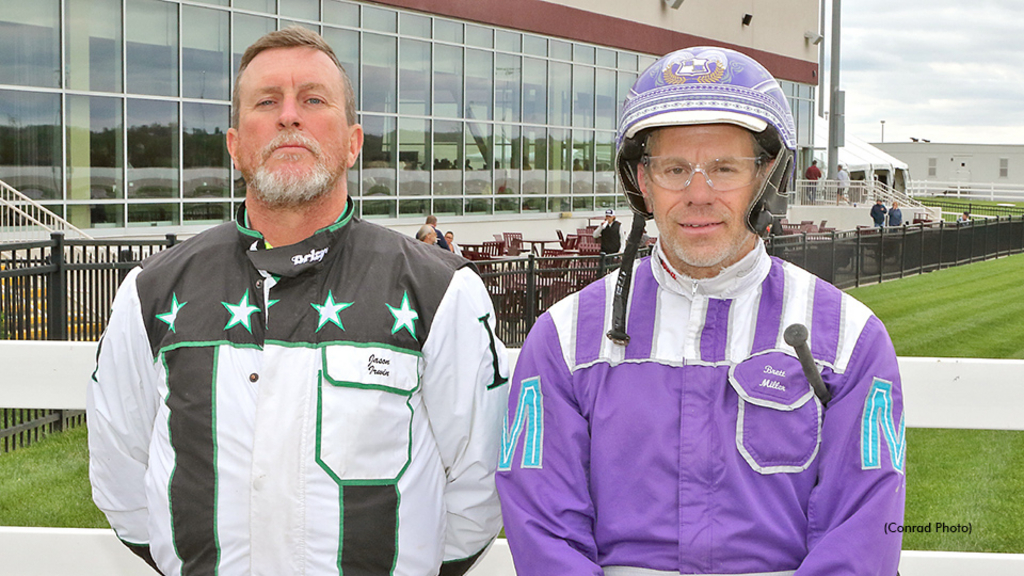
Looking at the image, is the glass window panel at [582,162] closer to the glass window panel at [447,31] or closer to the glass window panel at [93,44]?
the glass window panel at [447,31]

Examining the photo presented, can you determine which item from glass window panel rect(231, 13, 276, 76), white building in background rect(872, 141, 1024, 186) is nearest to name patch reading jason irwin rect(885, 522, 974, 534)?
glass window panel rect(231, 13, 276, 76)

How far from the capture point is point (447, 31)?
2473cm

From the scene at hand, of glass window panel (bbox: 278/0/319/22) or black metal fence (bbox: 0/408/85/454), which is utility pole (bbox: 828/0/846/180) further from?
black metal fence (bbox: 0/408/85/454)

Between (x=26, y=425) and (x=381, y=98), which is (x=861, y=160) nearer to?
(x=381, y=98)

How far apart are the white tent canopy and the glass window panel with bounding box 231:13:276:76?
1158 inches

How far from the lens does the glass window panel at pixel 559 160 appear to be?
28672 millimetres

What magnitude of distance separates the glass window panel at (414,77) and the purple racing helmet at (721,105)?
2159 cm

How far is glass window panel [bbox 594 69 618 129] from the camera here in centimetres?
3000

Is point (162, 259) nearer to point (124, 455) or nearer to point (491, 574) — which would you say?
point (124, 455)

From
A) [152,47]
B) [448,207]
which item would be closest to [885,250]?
[448,207]

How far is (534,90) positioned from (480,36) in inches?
104

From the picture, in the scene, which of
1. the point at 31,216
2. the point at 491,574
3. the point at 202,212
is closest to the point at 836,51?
the point at 202,212

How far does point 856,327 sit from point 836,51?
3462cm

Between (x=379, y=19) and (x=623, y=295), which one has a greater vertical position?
(x=379, y=19)
